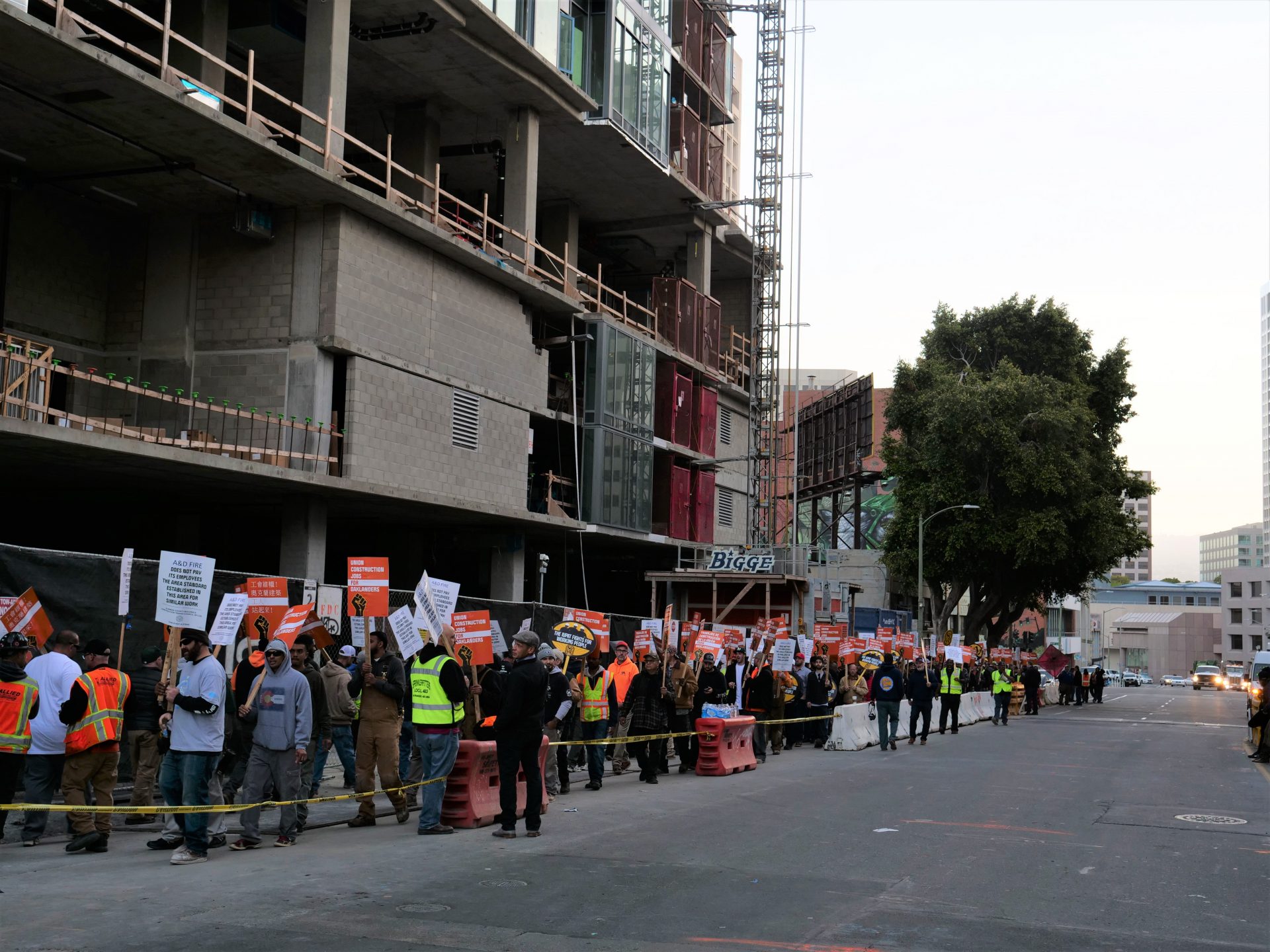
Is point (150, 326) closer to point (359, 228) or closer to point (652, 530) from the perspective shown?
point (359, 228)

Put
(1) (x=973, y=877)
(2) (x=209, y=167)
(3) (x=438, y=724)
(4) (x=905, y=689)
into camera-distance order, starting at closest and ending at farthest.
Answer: (1) (x=973, y=877) < (3) (x=438, y=724) < (2) (x=209, y=167) < (4) (x=905, y=689)

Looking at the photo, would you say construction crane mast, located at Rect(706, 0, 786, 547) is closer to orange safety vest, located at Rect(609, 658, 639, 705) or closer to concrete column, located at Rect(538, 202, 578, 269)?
concrete column, located at Rect(538, 202, 578, 269)

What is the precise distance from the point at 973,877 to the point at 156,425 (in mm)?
21309

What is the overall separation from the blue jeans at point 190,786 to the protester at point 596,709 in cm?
641

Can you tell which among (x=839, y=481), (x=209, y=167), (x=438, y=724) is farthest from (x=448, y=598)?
(x=839, y=481)

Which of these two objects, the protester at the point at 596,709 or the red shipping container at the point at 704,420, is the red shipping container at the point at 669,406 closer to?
the red shipping container at the point at 704,420

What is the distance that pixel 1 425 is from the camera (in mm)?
19406

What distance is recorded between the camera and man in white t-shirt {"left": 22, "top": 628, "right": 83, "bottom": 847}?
10.9 metres

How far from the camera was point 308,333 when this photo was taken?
87.5 feet

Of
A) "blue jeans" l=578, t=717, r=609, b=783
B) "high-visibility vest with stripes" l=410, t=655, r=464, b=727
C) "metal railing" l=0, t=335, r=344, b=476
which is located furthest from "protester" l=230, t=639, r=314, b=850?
"metal railing" l=0, t=335, r=344, b=476

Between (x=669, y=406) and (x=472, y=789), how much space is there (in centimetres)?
3140

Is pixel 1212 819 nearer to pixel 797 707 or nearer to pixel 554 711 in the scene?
pixel 554 711

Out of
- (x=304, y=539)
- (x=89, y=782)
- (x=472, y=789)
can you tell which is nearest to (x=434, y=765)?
(x=472, y=789)

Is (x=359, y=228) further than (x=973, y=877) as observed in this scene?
Yes
